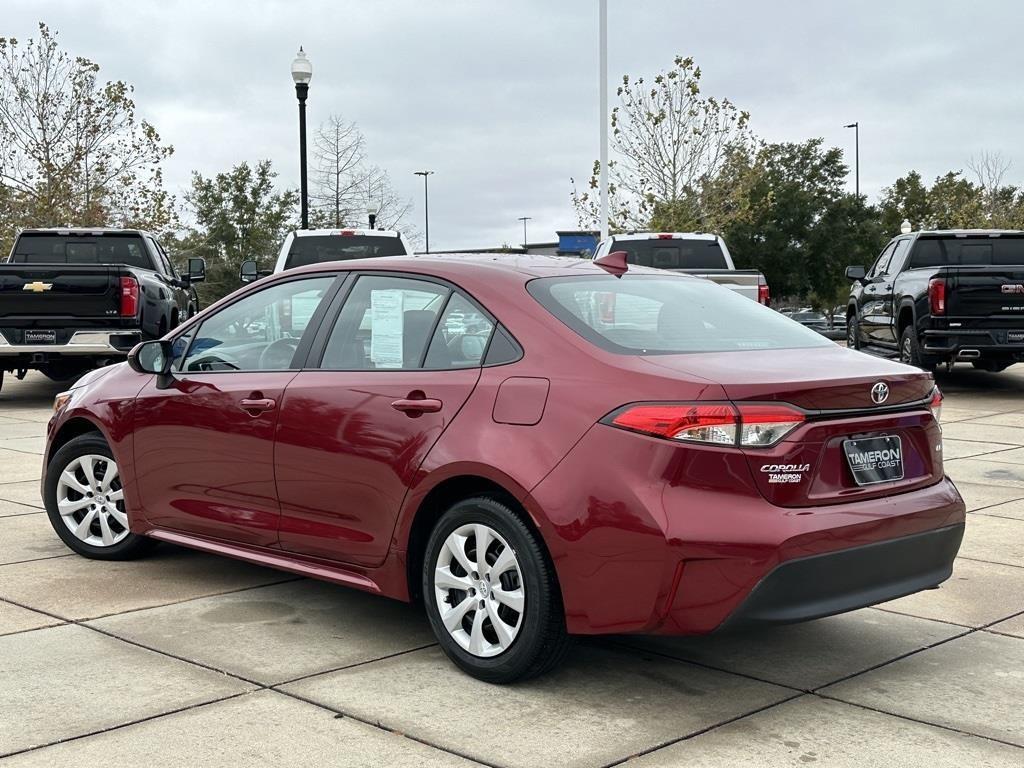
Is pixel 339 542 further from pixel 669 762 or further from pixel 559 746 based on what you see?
pixel 669 762

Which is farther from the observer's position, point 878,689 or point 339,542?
point 339,542

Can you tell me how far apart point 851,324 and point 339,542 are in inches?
582

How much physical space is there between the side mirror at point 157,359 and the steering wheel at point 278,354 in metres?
0.64

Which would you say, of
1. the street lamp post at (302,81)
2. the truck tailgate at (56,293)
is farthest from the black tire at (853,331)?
the truck tailgate at (56,293)

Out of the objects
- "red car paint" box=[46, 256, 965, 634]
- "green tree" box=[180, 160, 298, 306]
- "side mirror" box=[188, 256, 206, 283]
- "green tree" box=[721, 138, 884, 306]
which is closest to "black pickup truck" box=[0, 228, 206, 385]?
"side mirror" box=[188, 256, 206, 283]

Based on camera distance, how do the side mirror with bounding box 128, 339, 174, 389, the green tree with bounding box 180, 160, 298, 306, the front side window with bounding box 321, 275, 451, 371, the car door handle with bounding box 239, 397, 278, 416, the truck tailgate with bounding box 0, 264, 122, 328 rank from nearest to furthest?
1. the front side window with bounding box 321, 275, 451, 371
2. the car door handle with bounding box 239, 397, 278, 416
3. the side mirror with bounding box 128, 339, 174, 389
4. the truck tailgate with bounding box 0, 264, 122, 328
5. the green tree with bounding box 180, 160, 298, 306

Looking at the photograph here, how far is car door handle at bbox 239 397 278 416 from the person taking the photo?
5315 mm

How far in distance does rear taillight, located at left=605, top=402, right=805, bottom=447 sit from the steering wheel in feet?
6.36

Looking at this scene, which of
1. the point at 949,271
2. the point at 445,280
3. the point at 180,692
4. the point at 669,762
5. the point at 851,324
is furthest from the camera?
the point at 851,324

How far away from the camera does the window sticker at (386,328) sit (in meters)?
5.02

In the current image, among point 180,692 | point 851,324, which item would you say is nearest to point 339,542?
point 180,692

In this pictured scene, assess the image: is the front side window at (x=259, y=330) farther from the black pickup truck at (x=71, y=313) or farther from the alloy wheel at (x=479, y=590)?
the black pickup truck at (x=71, y=313)

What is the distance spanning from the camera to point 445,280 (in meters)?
5.01

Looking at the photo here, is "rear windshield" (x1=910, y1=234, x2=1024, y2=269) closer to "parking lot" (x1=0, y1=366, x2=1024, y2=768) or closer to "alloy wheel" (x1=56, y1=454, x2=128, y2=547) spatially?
"parking lot" (x1=0, y1=366, x2=1024, y2=768)
